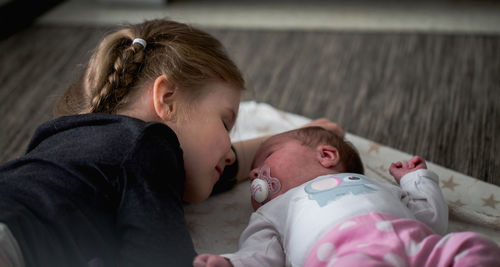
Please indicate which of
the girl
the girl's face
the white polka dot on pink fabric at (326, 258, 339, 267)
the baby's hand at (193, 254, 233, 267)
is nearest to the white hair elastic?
the girl

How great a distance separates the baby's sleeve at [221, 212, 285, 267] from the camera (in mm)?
896

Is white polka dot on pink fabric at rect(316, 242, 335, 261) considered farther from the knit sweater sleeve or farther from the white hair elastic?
the white hair elastic

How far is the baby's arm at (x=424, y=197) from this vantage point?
98 centimetres

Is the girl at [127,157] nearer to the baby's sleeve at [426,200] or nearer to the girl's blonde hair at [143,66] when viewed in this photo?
the girl's blonde hair at [143,66]

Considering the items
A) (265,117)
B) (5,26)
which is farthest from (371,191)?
(5,26)

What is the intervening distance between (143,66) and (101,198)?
29 cm

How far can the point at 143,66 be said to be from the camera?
1037 mm

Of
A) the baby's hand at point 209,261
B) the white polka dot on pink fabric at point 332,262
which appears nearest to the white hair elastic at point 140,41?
the baby's hand at point 209,261

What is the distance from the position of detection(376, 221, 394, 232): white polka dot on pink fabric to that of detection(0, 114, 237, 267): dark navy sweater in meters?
0.30

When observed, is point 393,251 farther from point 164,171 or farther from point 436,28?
point 436,28

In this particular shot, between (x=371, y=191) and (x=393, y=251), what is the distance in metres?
0.16

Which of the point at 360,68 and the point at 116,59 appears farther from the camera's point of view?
the point at 360,68

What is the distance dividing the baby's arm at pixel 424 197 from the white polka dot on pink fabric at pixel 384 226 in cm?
15

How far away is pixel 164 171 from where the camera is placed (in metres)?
0.91
